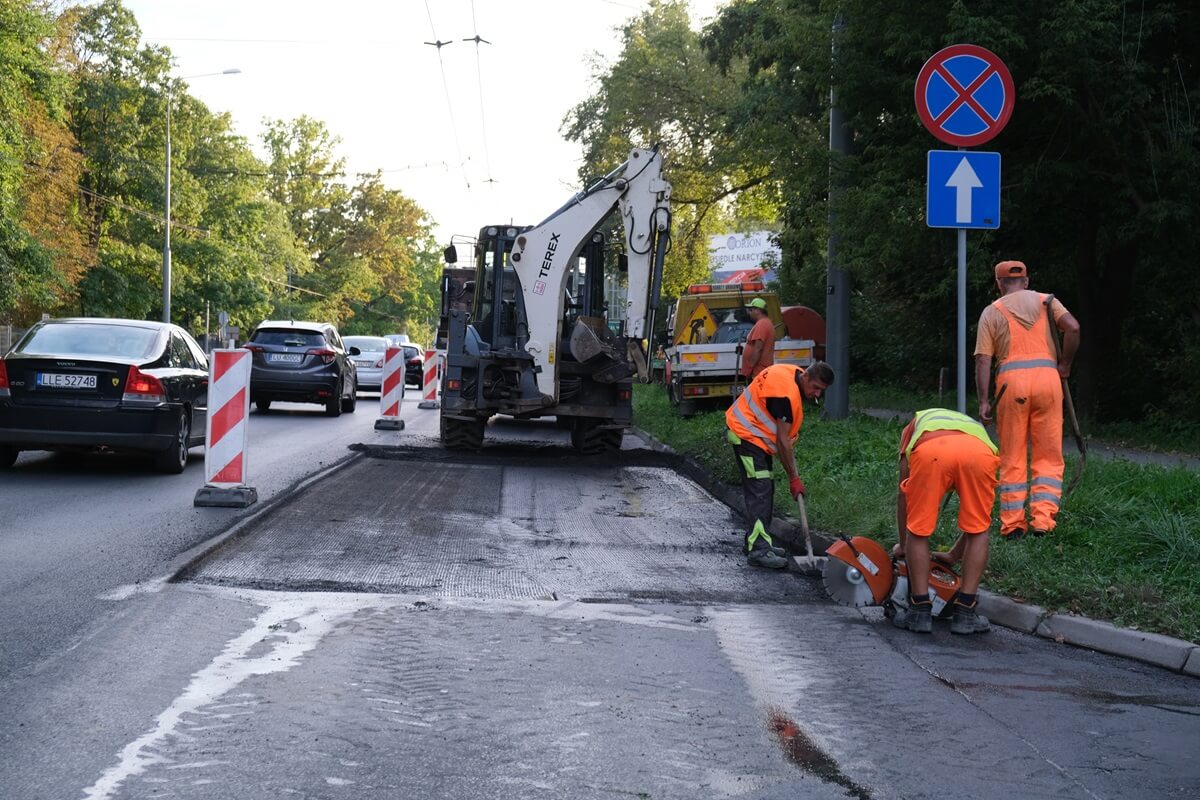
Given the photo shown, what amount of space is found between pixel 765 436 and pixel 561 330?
7.72 m

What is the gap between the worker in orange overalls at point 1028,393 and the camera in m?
8.61

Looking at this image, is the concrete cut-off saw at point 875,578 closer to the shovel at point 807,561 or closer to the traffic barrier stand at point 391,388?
the shovel at point 807,561

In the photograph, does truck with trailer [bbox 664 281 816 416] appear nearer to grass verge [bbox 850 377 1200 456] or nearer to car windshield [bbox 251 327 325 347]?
grass verge [bbox 850 377 1200 456]

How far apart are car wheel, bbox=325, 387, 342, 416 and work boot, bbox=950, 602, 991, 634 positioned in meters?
18.7

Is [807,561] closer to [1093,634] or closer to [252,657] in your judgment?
[1093,634]

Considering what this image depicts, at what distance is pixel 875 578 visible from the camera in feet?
23.1

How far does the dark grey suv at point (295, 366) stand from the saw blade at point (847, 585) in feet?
59.1

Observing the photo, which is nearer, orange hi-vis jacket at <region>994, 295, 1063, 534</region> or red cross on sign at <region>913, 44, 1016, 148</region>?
orange hi-vis jacket at <region>994, 295, 1063, 534</region>

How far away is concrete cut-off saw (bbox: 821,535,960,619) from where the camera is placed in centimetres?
701

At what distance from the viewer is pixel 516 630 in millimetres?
6348

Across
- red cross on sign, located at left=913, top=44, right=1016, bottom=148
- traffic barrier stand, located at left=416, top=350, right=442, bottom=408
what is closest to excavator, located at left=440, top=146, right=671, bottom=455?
red cross on sign, located at left=913, top=44, right=1016, bottom=148

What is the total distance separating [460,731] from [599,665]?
115cm

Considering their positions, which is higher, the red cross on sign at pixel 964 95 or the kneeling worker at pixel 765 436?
the red cross on sign at pixel 964 95

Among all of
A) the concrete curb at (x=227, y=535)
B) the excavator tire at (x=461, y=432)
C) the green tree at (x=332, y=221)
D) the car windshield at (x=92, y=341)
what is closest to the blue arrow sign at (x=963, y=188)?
the concrete curb at (x=227, y=535)
